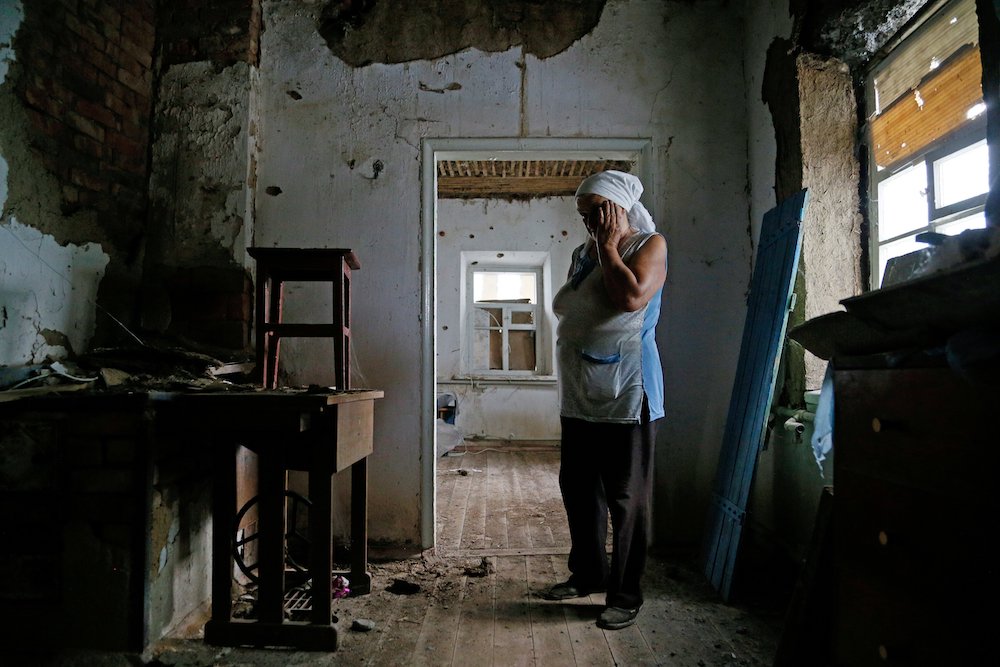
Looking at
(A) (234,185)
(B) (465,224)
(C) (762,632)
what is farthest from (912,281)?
(B) (465,224)

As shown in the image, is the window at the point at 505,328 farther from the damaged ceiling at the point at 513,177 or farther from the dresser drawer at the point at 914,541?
the dresser drawer at the point at 914,541

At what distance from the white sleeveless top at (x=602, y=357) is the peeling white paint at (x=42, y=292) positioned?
2.00 meters

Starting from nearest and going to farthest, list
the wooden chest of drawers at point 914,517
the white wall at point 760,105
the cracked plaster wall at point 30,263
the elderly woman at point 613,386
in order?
the wooden chest of drawers at point 914,517
the elderly woman at point 613,386
the cracked plaster wall at point 30,263
the white wall at point 760,105

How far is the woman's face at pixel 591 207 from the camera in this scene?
1855mm

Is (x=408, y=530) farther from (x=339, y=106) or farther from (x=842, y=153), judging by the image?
(x=842, y=153)

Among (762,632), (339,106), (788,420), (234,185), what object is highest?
(339,106)

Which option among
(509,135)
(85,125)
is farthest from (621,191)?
(85,125)

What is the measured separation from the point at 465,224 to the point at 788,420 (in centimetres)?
459

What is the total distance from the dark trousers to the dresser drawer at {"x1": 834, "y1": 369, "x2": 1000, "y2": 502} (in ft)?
2.52

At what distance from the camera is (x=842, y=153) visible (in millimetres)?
2146

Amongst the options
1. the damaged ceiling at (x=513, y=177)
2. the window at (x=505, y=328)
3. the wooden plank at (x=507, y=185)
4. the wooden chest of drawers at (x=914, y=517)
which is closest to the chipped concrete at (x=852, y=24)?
the wooden chest of drawers at (x=914, y=517)

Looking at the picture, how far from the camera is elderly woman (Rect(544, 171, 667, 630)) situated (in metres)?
1.76

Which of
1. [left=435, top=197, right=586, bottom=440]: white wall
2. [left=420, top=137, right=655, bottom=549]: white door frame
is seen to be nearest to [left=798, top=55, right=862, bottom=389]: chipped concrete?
[left=420, top=137, right=655, bottom=549]: white door frame

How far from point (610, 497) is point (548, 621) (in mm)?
480
